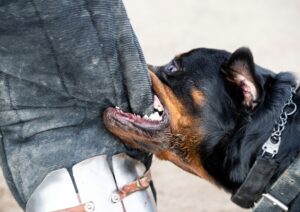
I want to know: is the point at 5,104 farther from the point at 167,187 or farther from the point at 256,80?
the point at 167,187

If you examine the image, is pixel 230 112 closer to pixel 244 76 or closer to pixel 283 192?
pixel 244 76

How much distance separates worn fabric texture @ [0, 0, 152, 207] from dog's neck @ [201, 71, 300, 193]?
408 millimetres

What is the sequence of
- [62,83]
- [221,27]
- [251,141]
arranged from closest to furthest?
[62,83]
[251,141]
[221,27]

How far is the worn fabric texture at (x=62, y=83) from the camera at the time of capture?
6.56 feet

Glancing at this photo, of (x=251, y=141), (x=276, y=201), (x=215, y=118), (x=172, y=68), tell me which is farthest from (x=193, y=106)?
(x=276, y=201)

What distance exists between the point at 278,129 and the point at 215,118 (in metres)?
0.33

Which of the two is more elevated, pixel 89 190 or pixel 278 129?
pixel 278 129

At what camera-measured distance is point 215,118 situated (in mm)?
2537

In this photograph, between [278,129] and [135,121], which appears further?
[135,121]

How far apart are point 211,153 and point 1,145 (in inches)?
34.5

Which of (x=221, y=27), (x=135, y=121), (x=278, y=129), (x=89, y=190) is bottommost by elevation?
(x=221, y=27)

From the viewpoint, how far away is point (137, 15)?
263 inches

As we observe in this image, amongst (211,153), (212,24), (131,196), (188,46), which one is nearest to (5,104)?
(131,196)

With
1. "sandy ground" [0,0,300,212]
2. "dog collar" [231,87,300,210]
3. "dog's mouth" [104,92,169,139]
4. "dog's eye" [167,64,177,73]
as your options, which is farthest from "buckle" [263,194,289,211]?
"sandy ground" [0,0,300,212]
